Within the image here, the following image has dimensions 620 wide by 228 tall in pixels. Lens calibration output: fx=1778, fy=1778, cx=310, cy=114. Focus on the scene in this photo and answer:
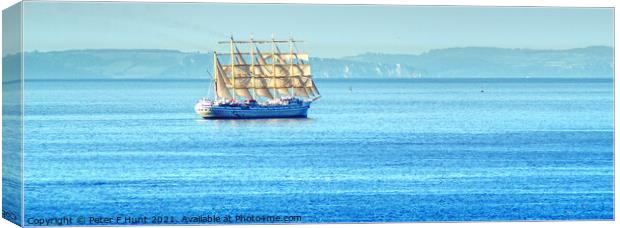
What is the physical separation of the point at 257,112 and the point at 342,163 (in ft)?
64.8

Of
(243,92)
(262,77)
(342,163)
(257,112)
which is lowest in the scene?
(342,163)

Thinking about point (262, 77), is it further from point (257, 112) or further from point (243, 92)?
point (243, 92)

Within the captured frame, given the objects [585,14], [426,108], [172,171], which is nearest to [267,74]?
[426,108]

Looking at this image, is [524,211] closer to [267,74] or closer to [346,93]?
[267,74]

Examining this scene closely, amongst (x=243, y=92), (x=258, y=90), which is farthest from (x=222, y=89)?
(x=243, y=92)

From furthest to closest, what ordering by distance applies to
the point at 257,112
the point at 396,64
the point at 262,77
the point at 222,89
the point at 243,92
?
the point at 243,92 → the point at 222,89 → the point at 257,112 → the point at 262,77 → the point at 396,64

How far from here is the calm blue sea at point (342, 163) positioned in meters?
43.8

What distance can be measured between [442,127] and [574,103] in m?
10.7

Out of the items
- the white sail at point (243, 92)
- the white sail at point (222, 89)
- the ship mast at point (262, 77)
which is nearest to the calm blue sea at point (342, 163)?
the ship mast at point (262, 77)

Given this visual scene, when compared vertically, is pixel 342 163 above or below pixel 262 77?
below

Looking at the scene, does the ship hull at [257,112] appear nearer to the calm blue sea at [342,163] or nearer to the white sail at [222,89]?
the calm blue sea at [342,163]

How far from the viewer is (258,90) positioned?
71.4m

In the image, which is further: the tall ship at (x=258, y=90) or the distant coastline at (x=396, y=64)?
the tall ship at (x=258, y=90)

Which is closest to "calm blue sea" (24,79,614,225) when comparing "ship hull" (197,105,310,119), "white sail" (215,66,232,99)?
"ship hull" (197,105,310,119)
